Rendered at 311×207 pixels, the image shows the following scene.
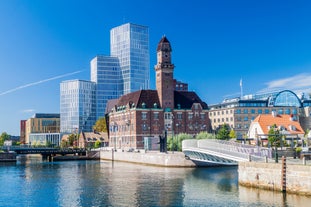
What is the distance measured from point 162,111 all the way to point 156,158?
125 feet

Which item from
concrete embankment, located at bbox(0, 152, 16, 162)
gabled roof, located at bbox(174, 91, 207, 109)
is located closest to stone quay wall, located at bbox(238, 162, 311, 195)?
gabled roof, located at bbox(174, 91, 207, 109)

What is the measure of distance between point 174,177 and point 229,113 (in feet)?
382

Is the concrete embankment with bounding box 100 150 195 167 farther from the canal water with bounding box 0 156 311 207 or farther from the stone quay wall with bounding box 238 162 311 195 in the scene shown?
the stone quay wall with bounding box 238 162 311 195

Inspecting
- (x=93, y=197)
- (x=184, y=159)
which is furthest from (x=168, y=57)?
(x=93, y=197)

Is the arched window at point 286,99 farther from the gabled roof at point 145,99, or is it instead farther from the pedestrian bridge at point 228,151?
the pedestrian bridge at point 228,151

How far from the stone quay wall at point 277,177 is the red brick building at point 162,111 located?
265 feet

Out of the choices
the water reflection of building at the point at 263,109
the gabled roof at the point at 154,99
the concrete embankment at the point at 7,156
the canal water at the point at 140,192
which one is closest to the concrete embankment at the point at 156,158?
the canal water at the point at 140,192

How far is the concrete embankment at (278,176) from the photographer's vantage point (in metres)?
48.8

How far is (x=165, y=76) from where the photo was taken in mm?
142125

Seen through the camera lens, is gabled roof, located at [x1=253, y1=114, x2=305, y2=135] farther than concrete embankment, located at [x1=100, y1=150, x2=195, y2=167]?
Yes

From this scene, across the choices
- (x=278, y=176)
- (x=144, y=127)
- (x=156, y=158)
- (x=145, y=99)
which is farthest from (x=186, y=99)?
(x=278, y=176)

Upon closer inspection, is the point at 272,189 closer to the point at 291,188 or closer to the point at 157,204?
the point at 291,188

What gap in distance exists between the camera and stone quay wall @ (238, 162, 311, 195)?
48.8 m

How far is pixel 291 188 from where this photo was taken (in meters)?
50.7
